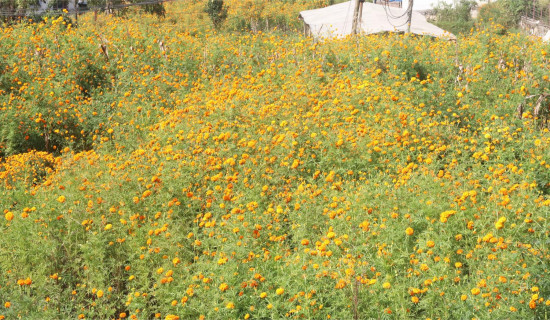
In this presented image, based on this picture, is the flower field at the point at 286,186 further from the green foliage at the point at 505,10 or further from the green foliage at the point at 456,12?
the green foliage at the point at 456,12

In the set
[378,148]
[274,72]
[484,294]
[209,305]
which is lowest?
[209,305]

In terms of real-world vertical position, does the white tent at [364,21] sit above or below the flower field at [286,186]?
above

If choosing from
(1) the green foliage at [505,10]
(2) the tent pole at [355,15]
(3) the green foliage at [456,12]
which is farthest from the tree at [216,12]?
(1) the green foliage at [505,10]

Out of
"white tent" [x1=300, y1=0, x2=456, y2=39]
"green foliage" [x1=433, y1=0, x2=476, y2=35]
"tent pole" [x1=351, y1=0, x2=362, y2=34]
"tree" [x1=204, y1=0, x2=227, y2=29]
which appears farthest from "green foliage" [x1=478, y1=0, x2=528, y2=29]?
"tent pole" [x1=351, y1=0, x2=362, y2=34]

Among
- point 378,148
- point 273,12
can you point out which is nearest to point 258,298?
point 378,148

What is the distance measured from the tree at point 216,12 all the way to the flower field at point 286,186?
17.8 meters

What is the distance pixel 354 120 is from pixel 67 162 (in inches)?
141

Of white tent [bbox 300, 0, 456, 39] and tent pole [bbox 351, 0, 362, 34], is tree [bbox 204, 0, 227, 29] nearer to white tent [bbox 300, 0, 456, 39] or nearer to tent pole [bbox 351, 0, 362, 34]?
white tent [bbox 300, 0, 456, 39]

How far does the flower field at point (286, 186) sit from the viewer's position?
11.1 ft

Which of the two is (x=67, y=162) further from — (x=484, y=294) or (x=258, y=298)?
(x=484, y=294)

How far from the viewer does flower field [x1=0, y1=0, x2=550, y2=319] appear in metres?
3.37

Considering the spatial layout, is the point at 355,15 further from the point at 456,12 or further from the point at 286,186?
the point at 456,12

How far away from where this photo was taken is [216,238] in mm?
4113

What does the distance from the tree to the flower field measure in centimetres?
1781
